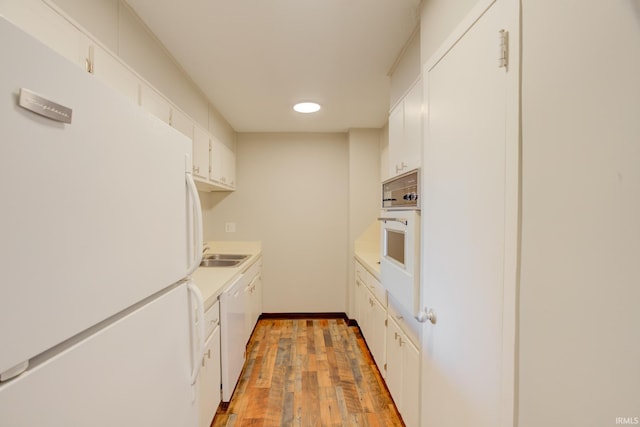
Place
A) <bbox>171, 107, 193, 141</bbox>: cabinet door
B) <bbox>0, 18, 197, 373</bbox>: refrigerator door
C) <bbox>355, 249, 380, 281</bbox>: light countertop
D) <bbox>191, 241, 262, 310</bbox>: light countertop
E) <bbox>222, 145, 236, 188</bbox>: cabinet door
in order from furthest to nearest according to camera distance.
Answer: <bbox>222, 145, 236, 188</bbox>: cabinet door
<bbox>355, 249, 380, 281</bbox>: light countertop
<bbox>171, 107, 193, 141</bbox>: cabinet door
<bbox>191, 241, 262, 310</bbox>: light countertop
<bbox>0, 18, 197, 373</bbox>: refrigerator door

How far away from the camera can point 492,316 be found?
0.82 m

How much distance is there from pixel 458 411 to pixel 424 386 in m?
0.34

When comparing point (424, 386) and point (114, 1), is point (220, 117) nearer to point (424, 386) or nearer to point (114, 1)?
point (114, 1)

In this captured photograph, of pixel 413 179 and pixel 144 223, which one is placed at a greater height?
pixel 413 179

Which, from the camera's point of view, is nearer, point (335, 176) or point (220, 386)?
point (220, 386)

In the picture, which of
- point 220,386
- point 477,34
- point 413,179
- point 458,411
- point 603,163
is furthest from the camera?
point 220,386

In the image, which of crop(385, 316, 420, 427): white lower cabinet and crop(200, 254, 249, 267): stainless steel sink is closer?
crop(385, 316, 420, 427): white lower cabinet

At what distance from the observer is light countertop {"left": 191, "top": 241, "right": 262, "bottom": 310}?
5.65 feet

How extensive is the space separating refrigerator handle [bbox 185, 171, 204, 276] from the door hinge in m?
1.04

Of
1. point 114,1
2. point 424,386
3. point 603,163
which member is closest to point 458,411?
point 424,386

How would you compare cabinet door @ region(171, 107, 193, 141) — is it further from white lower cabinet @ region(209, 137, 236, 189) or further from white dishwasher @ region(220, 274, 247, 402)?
white dishwasher @ region(220, 274, 247, 402)

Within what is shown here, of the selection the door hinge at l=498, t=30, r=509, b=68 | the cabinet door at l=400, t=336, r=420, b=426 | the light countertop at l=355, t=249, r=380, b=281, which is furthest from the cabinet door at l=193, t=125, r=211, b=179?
the door hinge at l=498, t=30, r=509, b=68

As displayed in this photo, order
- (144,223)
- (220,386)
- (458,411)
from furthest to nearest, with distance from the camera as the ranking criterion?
(220,386) < (458,411) < (144,223)

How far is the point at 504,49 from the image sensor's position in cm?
76
